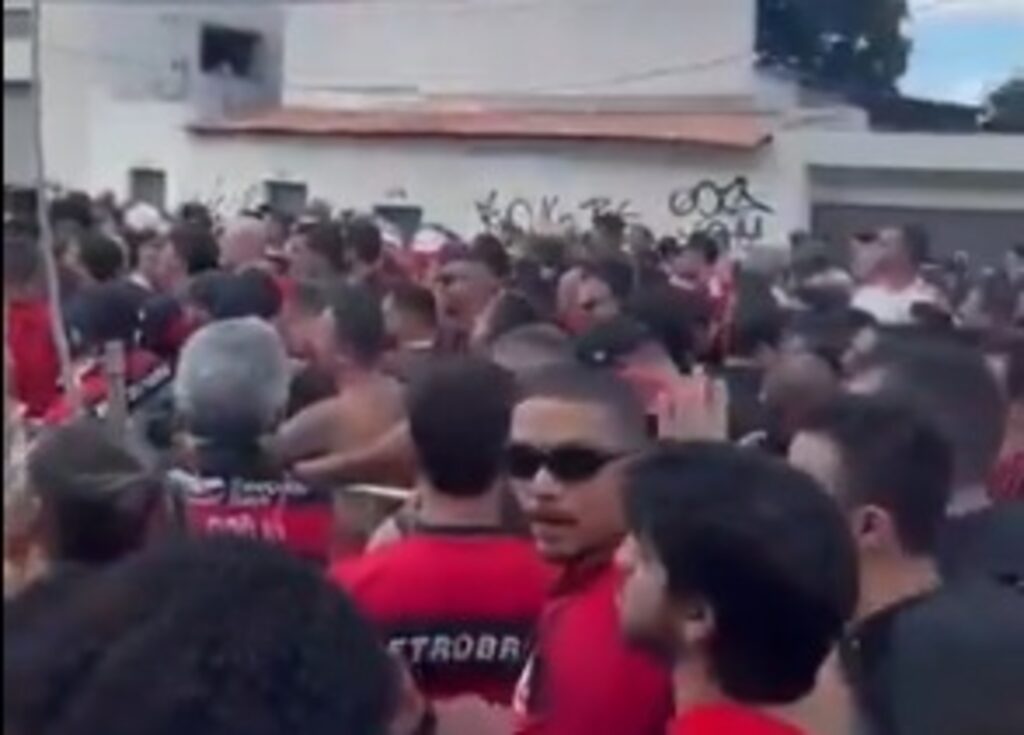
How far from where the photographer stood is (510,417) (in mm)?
4312

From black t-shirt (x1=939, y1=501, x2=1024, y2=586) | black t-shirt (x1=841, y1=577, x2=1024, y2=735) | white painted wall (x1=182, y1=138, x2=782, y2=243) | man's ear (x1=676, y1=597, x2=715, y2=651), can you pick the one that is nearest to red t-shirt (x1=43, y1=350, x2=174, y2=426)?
black t-shirt (x1=939, y1=501, x2=1024, y2=586)

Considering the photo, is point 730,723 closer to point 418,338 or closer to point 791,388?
point 791,388

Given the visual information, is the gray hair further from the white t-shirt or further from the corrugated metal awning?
the corrugated metal awning

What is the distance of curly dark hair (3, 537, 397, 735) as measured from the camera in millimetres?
2057

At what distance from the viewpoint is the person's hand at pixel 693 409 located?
19.2ft

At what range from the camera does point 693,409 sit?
630cm

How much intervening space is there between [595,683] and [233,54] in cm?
3083

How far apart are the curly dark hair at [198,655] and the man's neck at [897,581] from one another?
5.49ft

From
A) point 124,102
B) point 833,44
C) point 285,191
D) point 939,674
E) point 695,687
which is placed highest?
point 833,44

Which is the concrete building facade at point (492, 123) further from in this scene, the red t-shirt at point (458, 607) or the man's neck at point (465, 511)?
the red t-shirt at point (458, 607)

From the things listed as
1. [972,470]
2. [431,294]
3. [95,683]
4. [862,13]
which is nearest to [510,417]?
[972,470]

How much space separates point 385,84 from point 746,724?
95.6 ft

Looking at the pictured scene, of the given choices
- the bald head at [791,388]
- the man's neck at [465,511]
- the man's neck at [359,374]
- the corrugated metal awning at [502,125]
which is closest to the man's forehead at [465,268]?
the man's neck at [359,374]

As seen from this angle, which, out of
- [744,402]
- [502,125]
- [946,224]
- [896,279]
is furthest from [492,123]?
[744,402]
